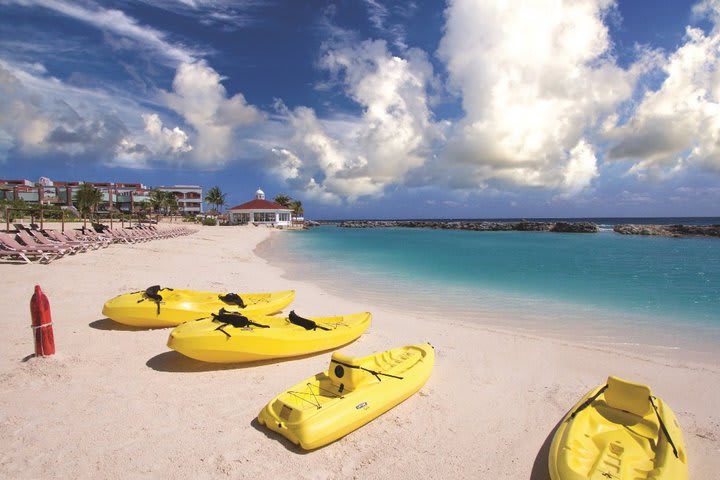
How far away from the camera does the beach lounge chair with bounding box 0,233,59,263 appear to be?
43.2ft

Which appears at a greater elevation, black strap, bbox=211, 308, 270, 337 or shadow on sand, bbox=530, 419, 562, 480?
black strap, bbox=211, 308, 270, 337

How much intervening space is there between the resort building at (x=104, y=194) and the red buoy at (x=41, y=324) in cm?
5237

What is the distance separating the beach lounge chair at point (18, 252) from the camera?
43.2 feet

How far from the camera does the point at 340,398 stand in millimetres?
4492

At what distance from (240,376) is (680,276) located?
2257 cm

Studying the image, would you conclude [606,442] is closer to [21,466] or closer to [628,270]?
[21,466]

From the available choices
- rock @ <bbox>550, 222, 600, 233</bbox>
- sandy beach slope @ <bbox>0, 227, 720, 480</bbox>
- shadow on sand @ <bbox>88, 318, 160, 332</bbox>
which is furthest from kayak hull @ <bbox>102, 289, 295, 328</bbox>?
rock @ <bbox>550, 222, 600, 233</bbox>

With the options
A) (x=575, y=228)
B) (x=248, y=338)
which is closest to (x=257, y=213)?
(x=575, y=228)

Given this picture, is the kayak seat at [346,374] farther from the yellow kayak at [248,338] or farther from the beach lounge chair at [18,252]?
the beach lounge chair at [18,252]

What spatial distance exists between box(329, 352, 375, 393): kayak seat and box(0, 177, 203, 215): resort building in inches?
2197

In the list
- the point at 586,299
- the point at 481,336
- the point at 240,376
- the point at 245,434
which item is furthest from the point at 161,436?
the point at 586,299

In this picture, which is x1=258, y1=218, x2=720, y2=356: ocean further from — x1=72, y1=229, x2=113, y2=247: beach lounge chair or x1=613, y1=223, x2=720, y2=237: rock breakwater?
x1=613, y1=223, x2=720, y2=237: rock breakwater

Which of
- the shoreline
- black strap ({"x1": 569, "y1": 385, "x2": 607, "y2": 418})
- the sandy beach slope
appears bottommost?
the shoreline

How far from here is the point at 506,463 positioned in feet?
13.5
